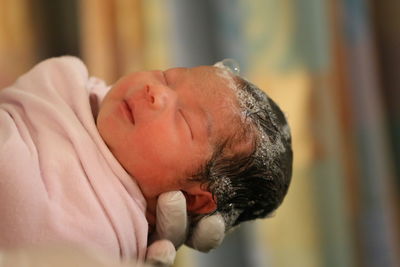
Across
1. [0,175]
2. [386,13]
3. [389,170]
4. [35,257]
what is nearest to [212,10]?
[386,13]

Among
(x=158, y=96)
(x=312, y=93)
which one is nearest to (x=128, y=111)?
(x=158, y=96)

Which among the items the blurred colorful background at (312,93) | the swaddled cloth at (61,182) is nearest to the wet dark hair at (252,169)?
the swaddled cloth at (61,182)

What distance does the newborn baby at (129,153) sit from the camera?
0.53 m

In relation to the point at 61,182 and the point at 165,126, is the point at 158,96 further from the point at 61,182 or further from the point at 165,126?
the point at 61,182

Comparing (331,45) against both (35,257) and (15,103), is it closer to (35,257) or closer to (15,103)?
(15,103)

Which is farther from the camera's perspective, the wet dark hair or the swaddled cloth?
the wet dark hair

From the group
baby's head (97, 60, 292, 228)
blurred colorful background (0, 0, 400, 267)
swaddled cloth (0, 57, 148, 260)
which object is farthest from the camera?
blurred colorful background (0, 0, 400, 267)

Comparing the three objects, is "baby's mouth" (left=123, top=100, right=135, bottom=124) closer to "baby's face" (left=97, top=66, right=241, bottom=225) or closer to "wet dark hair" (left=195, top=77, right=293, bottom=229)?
"baby's face" (left=97, top=66, right=241, bottom=225)

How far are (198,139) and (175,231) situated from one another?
12 cm

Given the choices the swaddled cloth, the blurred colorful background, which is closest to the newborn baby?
the swaddled cloth

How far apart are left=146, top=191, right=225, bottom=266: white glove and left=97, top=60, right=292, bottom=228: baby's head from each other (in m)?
0.02

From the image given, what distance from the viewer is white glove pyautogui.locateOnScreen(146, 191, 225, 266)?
23.0 inches

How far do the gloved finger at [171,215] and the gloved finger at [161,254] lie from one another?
3cm

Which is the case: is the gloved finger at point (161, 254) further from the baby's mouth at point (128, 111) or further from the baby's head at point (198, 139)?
the baby's mouth at point (128, 111)
